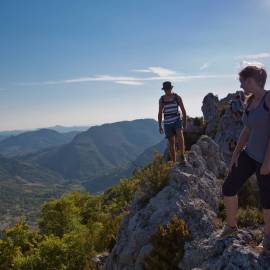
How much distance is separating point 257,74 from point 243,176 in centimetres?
221

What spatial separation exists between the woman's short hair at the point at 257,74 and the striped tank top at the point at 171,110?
311 inches

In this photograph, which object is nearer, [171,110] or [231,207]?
[231,207]

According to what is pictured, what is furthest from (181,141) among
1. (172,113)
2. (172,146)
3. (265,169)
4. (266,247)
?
(265,169)

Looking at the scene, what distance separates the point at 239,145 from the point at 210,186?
6408mm

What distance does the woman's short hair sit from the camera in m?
7.62

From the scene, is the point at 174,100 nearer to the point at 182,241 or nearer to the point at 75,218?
the point at 182,241

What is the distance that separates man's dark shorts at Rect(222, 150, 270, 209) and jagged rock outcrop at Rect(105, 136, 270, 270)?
1103 millimetres

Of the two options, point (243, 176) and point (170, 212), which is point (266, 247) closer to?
point (243, 176)

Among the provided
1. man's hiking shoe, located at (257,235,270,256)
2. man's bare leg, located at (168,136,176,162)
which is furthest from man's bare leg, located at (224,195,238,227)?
man's bare leg, located at (168,136,176,162)

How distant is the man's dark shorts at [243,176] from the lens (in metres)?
7.72

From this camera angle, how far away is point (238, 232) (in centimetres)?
871

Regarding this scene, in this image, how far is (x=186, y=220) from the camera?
11805mm

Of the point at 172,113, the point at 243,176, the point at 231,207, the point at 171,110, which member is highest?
the point at 171,110

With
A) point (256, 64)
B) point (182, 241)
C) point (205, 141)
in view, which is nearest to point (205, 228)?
point (182, 241)
